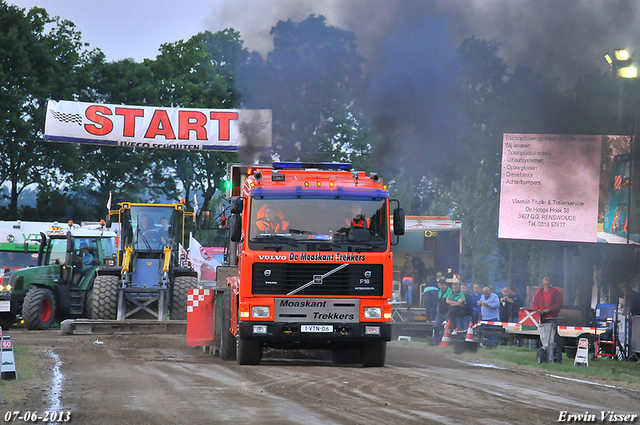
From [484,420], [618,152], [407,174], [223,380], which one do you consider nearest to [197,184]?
[407,174]

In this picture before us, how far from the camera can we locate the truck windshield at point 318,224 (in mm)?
12734

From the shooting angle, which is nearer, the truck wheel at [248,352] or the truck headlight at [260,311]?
the truck headlight at [260,311]

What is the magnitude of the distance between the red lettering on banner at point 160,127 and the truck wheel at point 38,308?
5644 mm

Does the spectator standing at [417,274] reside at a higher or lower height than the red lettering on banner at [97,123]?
lower

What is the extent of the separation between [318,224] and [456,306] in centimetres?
825

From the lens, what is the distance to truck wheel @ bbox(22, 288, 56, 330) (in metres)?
23.4

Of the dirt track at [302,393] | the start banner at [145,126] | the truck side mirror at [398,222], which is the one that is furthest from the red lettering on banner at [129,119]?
the truck side mirror at [398,222]

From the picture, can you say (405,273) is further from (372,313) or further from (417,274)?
(372,313)

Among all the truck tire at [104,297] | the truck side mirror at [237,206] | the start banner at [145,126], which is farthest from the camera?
the start banner at [145,126]

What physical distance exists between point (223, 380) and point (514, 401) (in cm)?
397

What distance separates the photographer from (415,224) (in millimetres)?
31391

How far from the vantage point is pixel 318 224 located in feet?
42.2

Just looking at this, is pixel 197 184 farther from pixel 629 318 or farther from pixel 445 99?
pixel 629 318

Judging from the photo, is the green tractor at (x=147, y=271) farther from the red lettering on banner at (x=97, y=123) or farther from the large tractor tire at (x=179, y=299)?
the red lettering on banner at (x=97, y=123)
